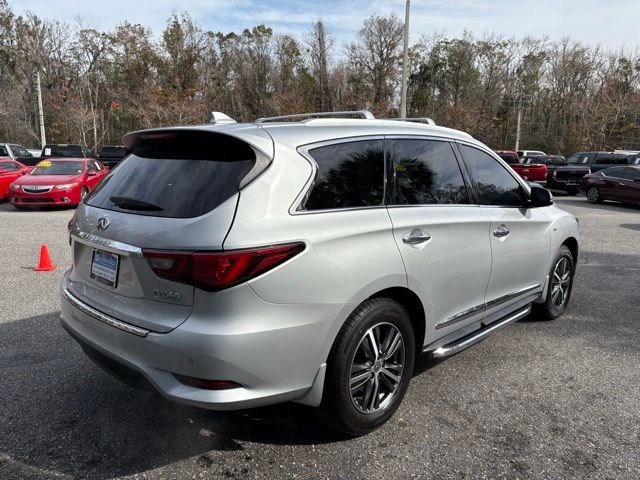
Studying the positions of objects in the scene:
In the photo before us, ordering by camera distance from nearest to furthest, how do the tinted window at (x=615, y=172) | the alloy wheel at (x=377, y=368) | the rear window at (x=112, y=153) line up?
the alloy wheel at (x=377, y=368)
the tinted window at (x=615, y=172)
the rear window at (x=112, y=153)

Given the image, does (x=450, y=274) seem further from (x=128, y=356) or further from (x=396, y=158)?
(x=128, y=356)

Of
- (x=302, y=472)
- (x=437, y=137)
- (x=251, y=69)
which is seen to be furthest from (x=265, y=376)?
(x=251, y=69)

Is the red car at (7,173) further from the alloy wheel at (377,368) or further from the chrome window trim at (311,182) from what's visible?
the alloy wheel at (377,368)

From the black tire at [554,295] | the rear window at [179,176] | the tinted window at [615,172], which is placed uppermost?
the rear window at [179,176]

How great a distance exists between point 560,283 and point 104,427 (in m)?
4.26

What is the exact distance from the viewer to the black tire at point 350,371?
260 centimetres

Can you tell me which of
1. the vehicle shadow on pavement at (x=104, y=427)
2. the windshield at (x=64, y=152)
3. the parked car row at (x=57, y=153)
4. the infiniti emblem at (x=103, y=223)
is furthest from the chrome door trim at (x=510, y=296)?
the windshield at (x=64, y=152)

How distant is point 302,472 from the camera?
2568 mm

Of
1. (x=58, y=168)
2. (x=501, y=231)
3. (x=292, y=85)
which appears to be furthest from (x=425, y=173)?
(x=292, y=85)

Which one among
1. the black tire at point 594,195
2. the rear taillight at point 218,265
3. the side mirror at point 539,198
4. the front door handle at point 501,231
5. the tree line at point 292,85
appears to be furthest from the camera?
the tree line at point 292,85

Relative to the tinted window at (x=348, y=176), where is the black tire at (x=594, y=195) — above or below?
below

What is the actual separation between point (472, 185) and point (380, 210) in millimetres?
1188

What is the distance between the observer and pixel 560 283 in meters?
4.89

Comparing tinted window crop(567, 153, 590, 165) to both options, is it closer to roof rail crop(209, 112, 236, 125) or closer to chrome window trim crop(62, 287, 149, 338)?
roof rail crop(209, 112, 236, 125)
